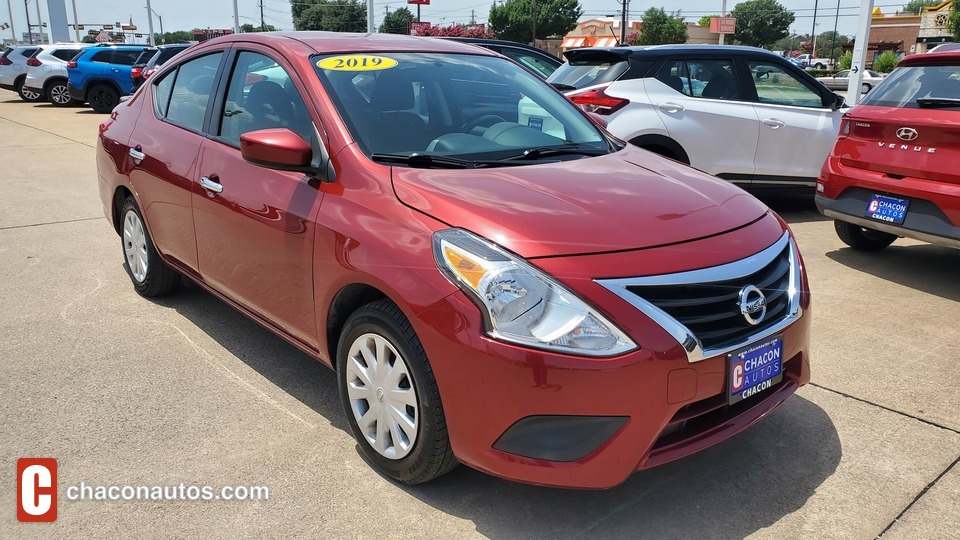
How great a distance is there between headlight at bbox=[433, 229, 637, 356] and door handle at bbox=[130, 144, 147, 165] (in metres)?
2.82

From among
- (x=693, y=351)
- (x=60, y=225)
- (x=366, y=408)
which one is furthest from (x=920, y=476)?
(x=60, y=225)

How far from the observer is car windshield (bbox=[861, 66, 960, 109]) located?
16.4 ft

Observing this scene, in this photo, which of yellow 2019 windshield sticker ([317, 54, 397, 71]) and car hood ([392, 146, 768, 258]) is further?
yellow 2019 windshield sticker ([317, 54, 397, 71])

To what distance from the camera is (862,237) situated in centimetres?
620

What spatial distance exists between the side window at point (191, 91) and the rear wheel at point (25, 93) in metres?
20.2

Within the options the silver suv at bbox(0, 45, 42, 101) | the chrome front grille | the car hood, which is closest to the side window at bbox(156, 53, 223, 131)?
the car hood

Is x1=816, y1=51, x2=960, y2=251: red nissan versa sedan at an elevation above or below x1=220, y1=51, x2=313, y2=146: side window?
below

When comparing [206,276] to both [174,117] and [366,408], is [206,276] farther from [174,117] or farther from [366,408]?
[366,408]

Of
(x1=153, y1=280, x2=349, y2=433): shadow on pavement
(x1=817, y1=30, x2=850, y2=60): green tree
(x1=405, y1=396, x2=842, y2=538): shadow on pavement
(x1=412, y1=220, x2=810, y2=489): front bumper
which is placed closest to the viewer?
(x1=412, y1=220, x2=810, y2=489): front bumper

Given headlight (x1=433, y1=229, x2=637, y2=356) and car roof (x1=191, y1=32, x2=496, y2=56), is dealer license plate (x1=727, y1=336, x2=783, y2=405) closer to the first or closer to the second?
headlight (x1=433, y1=229, x2=637, y2=356)

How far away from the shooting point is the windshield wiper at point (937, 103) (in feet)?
16.0

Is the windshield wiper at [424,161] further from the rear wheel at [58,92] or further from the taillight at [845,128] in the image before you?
the rear wheel at [58,92]

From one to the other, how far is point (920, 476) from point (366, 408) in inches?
84.0

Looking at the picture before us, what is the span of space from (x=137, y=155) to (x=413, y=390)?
9.23 ft
